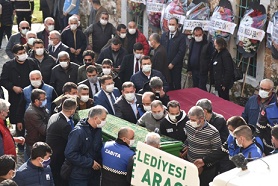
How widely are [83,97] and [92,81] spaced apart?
1067 millimetres

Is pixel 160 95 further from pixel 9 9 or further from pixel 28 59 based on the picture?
pixel 9 9

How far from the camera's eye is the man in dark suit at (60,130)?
1109cm

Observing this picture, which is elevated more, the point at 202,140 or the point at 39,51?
the point at 39,51

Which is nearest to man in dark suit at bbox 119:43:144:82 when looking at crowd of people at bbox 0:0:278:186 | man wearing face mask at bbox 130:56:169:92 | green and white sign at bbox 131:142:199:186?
crowd of people at bbox 0:0:278:186

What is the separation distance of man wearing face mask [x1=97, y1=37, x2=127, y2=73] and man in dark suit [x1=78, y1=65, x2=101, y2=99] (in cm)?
209

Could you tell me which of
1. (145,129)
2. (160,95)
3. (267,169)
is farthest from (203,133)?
(267,169)

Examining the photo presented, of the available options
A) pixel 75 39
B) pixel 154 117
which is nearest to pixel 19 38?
pixel 75 39

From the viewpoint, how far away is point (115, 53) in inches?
632

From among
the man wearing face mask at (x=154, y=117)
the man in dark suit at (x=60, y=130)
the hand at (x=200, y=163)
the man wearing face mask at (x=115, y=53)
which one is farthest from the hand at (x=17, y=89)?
the hand at (x=200, y=163)

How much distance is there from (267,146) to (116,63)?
5.44 m

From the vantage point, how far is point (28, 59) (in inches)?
575

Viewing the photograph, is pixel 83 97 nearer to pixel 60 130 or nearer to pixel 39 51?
pixel 60 130

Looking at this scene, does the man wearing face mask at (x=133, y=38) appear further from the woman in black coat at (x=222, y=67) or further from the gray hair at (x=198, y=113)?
the gray hair at (x=198, y=113)

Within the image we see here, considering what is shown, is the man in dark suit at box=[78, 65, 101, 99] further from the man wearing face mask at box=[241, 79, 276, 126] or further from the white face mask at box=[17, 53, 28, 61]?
the man wearing face mask at box=[241, 79, 276, 126]
